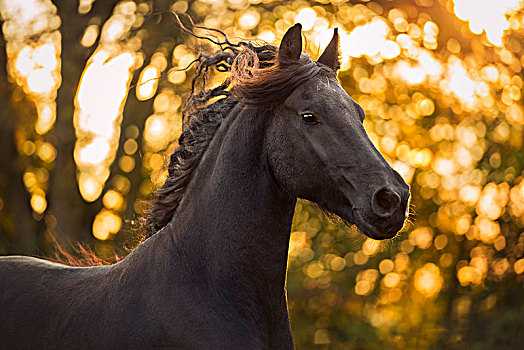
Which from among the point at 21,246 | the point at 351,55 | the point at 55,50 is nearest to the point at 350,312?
the point at 351,55

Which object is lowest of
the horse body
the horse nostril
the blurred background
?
Result: the blurred background

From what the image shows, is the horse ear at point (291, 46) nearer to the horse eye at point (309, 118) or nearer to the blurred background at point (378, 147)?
the horse eye at point (309, 118)

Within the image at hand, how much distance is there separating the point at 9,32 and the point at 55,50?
1.05m

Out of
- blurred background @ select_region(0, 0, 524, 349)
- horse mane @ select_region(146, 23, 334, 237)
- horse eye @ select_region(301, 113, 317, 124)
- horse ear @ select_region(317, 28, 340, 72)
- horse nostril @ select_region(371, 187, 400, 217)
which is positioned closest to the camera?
horse nostril @ select_region(371, 187, 400, 217)

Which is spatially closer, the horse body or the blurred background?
the horse body

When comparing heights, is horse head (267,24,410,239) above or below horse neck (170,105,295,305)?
above

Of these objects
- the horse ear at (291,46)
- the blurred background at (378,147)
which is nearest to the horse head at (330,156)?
the horse ear at (291,46)

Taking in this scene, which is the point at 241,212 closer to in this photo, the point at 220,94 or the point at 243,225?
the point at 243,225

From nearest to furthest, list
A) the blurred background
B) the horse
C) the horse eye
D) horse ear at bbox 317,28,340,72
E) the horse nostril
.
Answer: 1. the horse nostril
2. the horse
3. the horse eye
4. horse ear at bbox 317,28,340,72
5. the blurred background

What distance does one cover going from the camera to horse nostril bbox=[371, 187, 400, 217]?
2.69 metres

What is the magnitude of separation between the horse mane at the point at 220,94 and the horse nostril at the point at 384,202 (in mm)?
Result: 705

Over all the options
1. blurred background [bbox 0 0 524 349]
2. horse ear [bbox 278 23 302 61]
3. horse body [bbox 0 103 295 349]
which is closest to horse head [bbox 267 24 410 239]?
horse ear [bbox 278 23 302 61]

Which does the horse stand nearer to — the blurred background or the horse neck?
the horse neck

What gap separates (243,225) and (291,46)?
89cm
